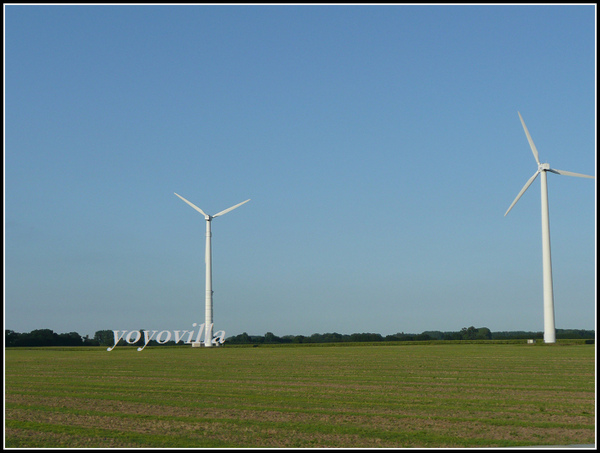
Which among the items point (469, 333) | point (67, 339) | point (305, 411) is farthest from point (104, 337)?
point (305, 411)

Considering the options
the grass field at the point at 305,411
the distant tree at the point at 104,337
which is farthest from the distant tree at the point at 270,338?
the grass field at the point at 305,411

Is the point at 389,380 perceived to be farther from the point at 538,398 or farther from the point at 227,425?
the point at 227,425

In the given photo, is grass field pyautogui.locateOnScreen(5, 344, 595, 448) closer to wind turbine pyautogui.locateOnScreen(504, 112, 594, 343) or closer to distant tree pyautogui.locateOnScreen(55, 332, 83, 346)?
wind turbine pyautogui.locateOnScreen(504, 112, 594, 343)

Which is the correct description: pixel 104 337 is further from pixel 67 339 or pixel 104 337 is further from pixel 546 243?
pixel 546 243

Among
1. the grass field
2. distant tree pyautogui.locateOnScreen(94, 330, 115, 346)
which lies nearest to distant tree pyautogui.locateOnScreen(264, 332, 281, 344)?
distant tree pyautogui.locateOnScreen(94, 330, 115, 346)

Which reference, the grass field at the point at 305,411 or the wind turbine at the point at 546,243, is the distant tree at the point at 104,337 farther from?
the grass field at the point at 305,411

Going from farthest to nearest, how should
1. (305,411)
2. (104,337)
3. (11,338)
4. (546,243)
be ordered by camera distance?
(104,337)
(11,338)
(546,243)
(305,411)

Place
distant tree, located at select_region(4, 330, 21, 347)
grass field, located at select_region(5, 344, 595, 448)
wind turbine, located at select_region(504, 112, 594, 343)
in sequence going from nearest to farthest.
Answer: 1. grass field, located at select_region(5, 344, 595, 448)
2. wind turbine, located at select_region(504, 112, 594, 343)
3. distant tree, located at select_region(4, 330, 21, 347)

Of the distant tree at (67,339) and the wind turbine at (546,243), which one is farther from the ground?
the wind turbine at (546,243)

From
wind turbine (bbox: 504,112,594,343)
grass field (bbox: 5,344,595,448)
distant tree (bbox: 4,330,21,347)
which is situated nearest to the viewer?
grass field (bbox: 5,344,595,448)

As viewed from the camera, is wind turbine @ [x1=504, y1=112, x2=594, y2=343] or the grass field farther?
wind turbine @ [x1=504, y1=112, x2=594, y2=343]

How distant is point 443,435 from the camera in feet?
52.7

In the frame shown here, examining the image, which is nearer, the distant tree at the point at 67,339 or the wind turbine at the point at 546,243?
the wind turbine at the point at 546,243

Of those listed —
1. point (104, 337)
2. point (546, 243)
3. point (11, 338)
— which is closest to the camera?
point (546, 243)
